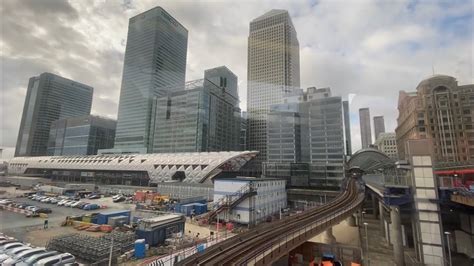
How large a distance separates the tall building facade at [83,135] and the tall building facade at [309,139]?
428 feet

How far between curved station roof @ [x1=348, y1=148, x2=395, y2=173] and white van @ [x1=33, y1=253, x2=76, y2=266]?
2301 inches

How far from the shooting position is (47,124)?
197625mm

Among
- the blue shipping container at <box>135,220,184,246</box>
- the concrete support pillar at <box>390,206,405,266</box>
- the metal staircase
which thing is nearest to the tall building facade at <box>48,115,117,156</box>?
the metal staircase

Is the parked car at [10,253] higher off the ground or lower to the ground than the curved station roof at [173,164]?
lower

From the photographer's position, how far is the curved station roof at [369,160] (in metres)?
57.0

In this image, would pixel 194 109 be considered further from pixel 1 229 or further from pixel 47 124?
pixel 47 124

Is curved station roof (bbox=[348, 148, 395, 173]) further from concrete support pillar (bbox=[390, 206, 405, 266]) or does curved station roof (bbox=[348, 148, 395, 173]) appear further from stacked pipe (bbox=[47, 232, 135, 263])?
stacked pipe (bbox=[47, 232, 135, 263])

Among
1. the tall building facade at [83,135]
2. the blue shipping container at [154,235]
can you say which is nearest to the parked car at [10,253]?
the blue shipping container at [154,235]

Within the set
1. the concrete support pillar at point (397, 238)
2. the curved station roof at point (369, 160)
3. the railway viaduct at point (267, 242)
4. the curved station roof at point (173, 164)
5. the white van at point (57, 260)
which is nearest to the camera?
the railway viaduct at point (267, 242)

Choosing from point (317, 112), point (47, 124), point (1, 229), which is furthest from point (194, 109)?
point (47, 124)

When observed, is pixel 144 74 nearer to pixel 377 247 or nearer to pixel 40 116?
Answer: pixel 40 116

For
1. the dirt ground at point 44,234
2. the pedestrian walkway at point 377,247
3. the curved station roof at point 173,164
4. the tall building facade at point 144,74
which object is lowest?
the pedestrian walkway at point 377,247

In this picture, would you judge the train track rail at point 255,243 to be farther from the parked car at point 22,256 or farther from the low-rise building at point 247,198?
the parked car at point 22,256

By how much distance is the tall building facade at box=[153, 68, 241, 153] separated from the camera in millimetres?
106562
